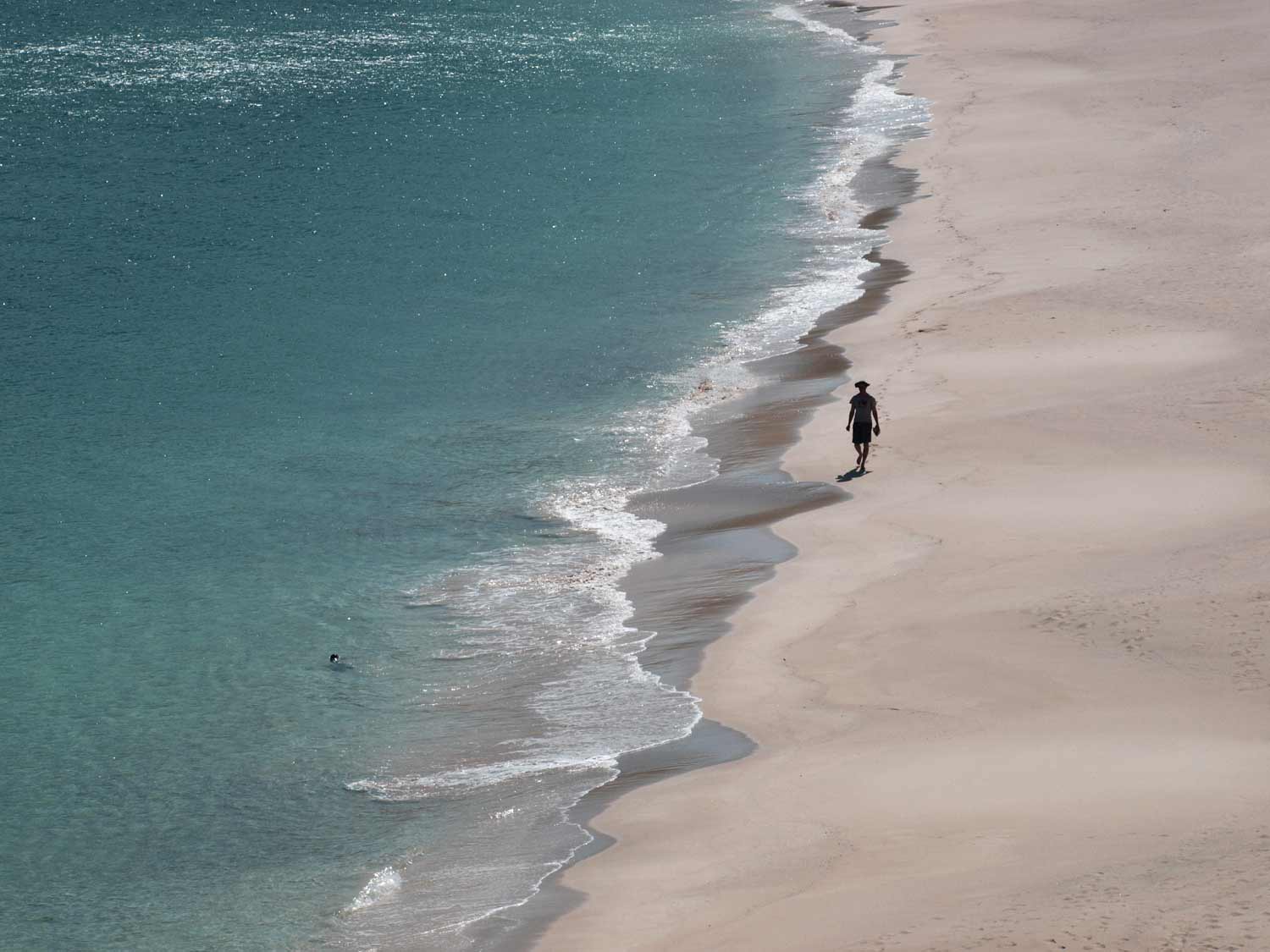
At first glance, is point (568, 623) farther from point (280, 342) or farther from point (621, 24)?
point (621, 24)

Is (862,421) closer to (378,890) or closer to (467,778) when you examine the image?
(467,778)

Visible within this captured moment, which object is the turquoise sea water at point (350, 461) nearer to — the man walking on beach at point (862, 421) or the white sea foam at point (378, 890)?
the white sea foam at point (378, 890)

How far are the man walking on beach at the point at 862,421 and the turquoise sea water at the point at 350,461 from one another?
363 cm

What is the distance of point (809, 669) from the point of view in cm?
2081

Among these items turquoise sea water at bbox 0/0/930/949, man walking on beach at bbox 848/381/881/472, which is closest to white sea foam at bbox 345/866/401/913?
turquoise sea water at bbox 0/0/930/949

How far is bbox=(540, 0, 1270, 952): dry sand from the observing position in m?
14.9

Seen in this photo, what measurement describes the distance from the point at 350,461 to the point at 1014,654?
15650mm

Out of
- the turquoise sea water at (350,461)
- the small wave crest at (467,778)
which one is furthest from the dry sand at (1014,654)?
the turquoise sea water at (350,461)

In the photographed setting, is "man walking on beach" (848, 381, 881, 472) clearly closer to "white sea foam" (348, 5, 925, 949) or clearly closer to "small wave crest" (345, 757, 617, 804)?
"white sea foam" (348, 5, 925, 949)

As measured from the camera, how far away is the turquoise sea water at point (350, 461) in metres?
19.1

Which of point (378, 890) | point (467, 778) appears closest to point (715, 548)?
point (467, 778)

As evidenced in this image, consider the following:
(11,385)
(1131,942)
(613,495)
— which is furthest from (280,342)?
(1131,942)

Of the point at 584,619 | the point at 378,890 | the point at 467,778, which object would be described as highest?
the point at 584,619

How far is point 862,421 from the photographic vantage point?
2711 cm
